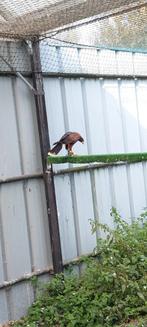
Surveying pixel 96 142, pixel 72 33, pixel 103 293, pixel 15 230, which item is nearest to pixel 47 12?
pixel 72 33

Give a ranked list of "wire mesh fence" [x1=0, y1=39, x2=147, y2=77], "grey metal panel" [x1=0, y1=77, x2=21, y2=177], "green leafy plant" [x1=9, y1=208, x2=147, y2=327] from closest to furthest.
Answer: "green leafy plant" [x1=9, y1=208, x2=147, y2=327] < "grey metal panel" [x1=0, y1=77, x2=21, y2=177] < "wire mesh fence" [x1=0, y1=39, x2=147, y2=77]

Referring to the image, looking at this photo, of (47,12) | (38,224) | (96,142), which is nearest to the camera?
(47,12)

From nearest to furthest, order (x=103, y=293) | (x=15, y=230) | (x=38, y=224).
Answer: (x=103, y=293) < (x=15, y=230) < (x=38, y=224)

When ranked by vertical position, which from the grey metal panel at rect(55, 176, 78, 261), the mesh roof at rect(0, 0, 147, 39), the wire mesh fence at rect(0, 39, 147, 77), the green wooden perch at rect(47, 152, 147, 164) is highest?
the mesh roof at rect(0, 0, 147, 39)

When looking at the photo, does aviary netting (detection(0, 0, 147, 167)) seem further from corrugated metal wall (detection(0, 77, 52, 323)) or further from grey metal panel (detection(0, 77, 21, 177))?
corrugated metal wall (detection(0, 77, 52, 323))

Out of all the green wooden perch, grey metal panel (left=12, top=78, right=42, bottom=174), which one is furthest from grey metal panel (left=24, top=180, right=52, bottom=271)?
the green wooden perch

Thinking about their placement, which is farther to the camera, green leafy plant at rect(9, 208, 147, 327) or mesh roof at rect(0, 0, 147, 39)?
green leafy plant at rect(9, 208, 147, 327)

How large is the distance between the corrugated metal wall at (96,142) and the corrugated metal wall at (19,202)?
0.89 ft

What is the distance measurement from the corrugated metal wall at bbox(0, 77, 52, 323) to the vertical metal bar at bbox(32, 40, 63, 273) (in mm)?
82

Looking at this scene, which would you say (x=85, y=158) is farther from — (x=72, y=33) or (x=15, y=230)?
(x=72, y=33)

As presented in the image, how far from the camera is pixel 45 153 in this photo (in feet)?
16.5

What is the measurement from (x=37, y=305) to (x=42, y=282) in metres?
0.26

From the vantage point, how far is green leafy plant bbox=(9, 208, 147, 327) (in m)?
4.43

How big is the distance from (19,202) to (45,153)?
0.49 meters
